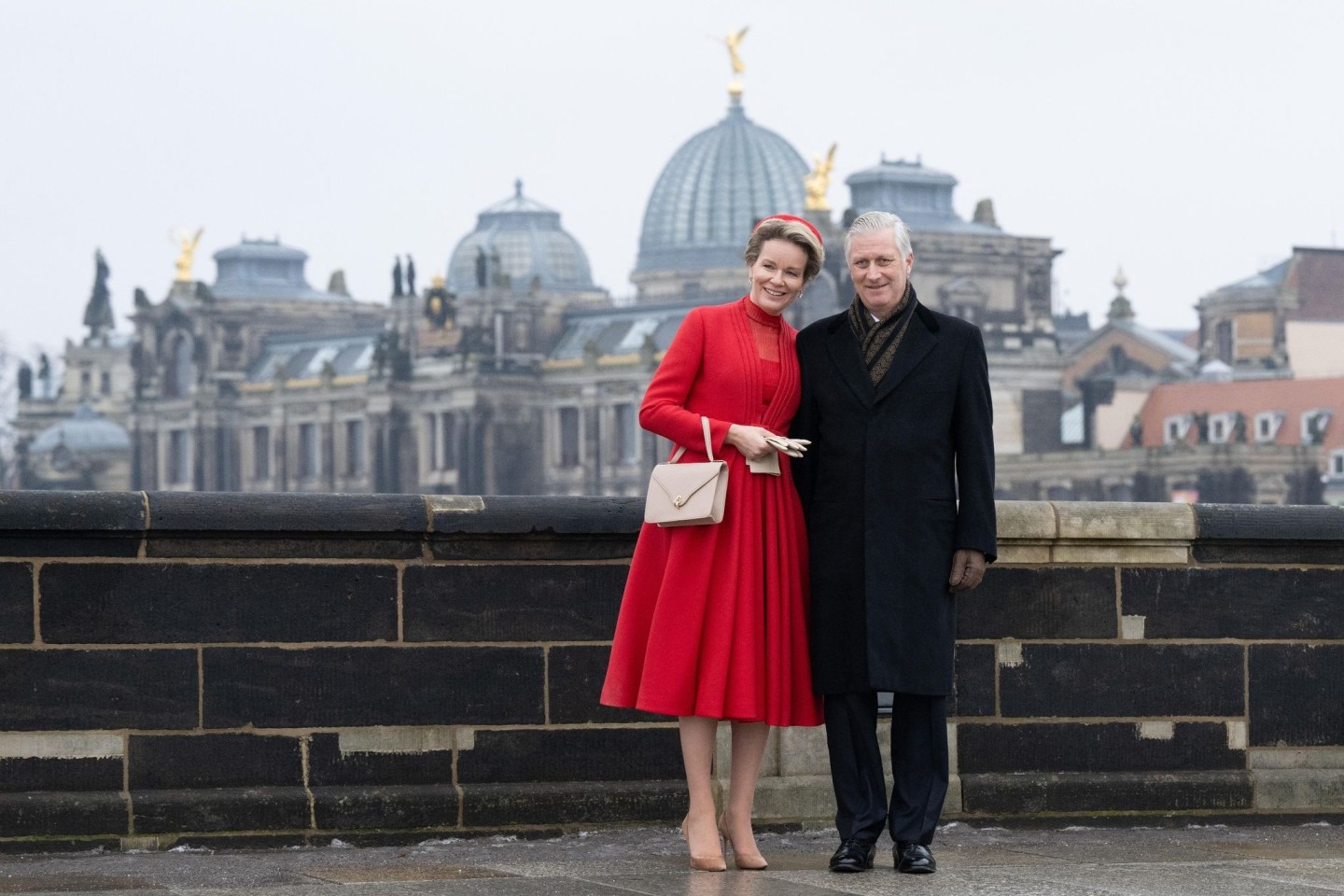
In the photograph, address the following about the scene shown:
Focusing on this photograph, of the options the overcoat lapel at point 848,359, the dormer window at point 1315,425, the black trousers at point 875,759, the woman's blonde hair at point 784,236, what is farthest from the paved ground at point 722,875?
the dormer window at point 1315,425

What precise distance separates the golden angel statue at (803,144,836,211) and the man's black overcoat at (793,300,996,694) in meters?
92.6

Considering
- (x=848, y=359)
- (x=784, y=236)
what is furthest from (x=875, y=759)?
(x=784, y=236)

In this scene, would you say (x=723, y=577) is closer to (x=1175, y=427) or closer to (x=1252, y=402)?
(x=1252, y=402)

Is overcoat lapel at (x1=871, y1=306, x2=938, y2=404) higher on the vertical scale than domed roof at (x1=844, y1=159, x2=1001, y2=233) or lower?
lower

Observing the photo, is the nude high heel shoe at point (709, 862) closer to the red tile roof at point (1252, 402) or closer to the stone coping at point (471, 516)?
the stone coping at point (471, 516)

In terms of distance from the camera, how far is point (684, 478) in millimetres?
6660

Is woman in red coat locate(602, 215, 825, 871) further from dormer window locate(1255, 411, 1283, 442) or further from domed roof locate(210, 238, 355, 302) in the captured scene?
domed roof locate(210, 238, 355, 302)

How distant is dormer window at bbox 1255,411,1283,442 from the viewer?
8294cm

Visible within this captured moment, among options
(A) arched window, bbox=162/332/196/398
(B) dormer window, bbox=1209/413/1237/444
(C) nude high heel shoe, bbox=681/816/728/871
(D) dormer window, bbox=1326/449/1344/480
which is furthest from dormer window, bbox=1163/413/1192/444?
(C) nude high heel shoe, bbox=681/816/728/871

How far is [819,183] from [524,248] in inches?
988

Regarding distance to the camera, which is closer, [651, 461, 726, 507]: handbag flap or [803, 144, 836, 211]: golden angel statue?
[651, 461, 726, 507]: handbag flap

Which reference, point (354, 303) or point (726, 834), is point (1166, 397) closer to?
point (354, 303)

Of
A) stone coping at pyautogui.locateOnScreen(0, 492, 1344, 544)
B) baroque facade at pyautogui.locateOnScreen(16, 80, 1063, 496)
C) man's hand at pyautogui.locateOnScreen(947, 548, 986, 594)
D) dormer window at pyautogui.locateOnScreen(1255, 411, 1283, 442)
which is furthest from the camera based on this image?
baroque facade at pyautogui.locateOnScreen(16, 80, 1063, 496)

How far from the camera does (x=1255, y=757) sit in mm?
8148
